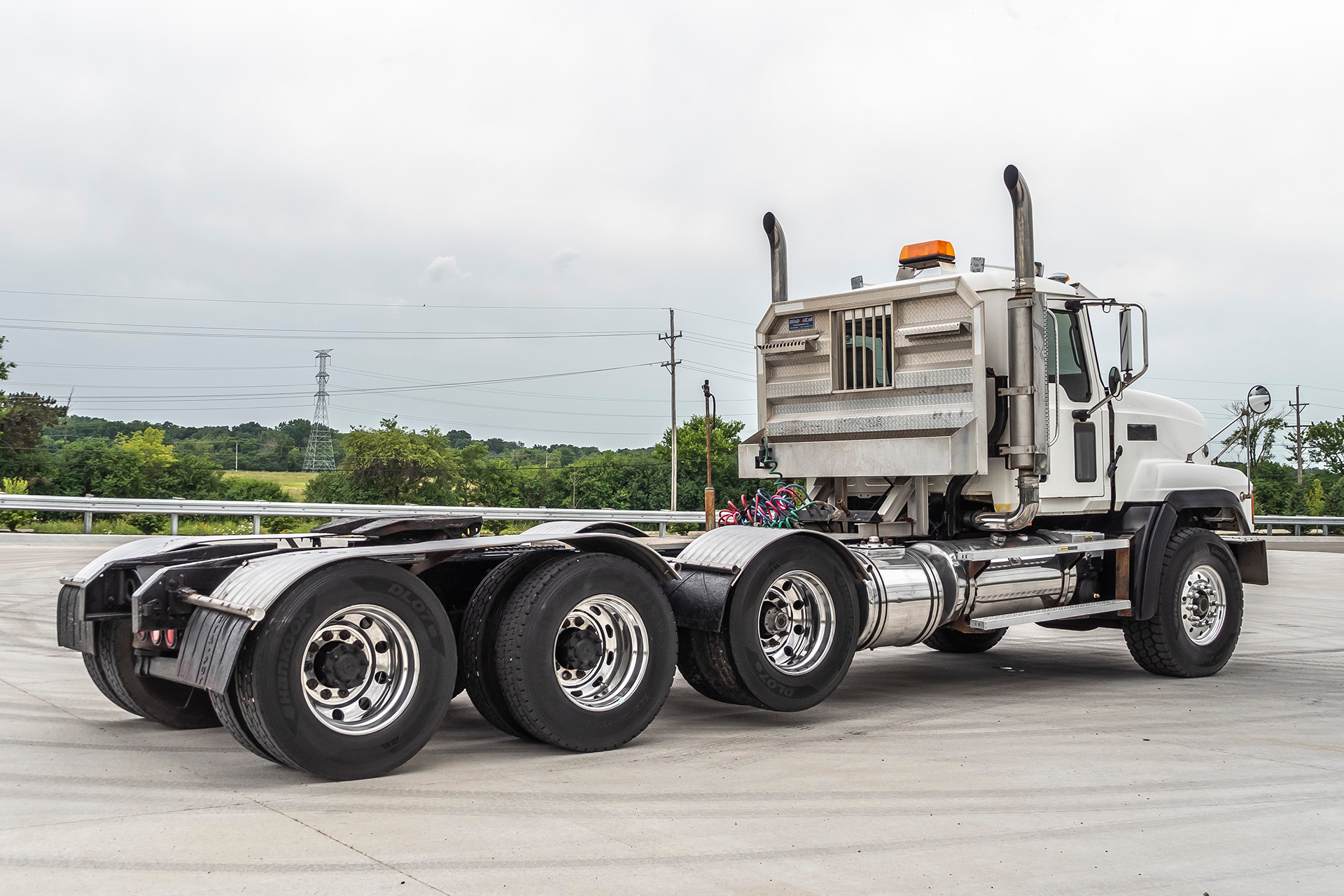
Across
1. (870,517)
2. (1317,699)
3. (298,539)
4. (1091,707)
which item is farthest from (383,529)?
(1317,699)

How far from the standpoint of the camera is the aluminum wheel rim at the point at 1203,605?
9398mm

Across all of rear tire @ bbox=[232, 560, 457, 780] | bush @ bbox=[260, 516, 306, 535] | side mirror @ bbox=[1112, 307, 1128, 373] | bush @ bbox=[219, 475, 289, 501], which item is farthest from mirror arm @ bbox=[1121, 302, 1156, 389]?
bush @ bbox=[219, 475, 289, 501]

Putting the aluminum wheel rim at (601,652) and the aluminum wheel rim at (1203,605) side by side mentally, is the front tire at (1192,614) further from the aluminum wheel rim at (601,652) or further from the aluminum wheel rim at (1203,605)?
the aluminum wheel rim at (601,652)

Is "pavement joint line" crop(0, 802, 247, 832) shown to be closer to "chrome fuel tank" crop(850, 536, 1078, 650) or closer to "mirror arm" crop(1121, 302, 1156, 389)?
"chrome fuel tank" crop(850, 536, 1078, 650)

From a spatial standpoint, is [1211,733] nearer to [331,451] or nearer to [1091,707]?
[1091,707]

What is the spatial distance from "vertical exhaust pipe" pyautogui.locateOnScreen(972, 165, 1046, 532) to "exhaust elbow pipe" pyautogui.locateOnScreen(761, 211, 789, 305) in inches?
79.7

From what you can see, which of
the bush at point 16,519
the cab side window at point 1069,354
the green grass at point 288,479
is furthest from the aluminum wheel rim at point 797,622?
the green grass at point 288,479

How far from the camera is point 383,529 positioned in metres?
6.49

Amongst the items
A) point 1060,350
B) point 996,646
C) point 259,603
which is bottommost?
point 996,646

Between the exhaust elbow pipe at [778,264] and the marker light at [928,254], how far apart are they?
3.35 feet

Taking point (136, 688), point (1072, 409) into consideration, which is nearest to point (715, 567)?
point (136, 688)

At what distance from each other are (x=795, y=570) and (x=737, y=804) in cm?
219

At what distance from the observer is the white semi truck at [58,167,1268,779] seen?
5531 millimetres

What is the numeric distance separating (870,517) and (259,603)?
507cm
